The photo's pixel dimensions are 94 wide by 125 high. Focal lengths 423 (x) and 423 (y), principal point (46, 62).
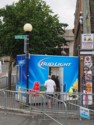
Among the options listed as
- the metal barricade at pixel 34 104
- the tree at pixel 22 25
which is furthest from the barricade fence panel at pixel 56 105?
the tree at pixel 22 25

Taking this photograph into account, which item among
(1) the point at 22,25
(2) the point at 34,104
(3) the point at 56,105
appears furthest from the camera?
(1) the point at 22,25

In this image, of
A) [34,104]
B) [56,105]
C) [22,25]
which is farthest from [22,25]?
[56,105]

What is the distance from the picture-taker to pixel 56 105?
48.2 feet

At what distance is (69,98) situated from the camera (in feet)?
50.4

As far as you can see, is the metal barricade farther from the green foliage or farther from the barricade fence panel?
the green foliage

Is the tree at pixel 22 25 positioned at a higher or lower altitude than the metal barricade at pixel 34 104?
higher

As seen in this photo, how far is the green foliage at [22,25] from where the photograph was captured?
106 feet

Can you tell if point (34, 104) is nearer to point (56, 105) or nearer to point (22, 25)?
point (56, 105)

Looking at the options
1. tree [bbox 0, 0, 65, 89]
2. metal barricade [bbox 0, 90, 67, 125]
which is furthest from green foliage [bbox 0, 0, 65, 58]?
metal barricade [bbox 0, 90, 67, 125]

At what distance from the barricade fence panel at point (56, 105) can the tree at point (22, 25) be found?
13.7 meters

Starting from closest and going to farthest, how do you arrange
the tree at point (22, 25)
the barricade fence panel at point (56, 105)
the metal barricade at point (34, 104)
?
the barricade fence panel at point (56, 105) < the metal barricade at point (34, 104) < the tree at point (22, 25)

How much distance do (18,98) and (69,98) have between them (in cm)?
333

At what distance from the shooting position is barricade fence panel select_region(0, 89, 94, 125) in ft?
37.3

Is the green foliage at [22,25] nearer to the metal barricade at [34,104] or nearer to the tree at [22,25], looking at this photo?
the tree at [22,25]
